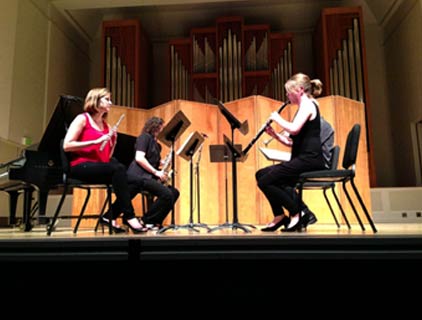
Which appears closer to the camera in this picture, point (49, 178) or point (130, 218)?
point (130, 218)

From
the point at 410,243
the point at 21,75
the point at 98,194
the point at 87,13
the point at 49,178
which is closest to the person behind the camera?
the point at 410,243

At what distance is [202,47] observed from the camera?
25.8 feet

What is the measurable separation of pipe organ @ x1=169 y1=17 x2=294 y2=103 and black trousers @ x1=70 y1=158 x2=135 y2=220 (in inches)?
182

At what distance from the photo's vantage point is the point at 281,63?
7.82 metres

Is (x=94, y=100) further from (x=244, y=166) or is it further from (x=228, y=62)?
(x=228, y=62)

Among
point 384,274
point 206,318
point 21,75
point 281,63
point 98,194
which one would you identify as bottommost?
point 206,318

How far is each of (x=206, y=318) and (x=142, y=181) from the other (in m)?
1.50

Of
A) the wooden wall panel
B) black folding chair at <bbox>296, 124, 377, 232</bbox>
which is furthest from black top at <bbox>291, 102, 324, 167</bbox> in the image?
the wooden wall panel

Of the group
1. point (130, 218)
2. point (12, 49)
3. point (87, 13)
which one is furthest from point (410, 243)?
point (87, 13)

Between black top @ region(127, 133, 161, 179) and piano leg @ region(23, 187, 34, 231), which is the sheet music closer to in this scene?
black top @ region(127, 133, 161, 179)

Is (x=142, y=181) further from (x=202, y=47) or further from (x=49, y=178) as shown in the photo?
(x=202, y=47)

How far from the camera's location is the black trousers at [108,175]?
2945 mm

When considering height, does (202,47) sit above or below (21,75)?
above

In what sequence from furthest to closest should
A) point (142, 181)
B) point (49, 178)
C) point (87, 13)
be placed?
point (87, 13) < point (49, 178) < point (142, 181)
